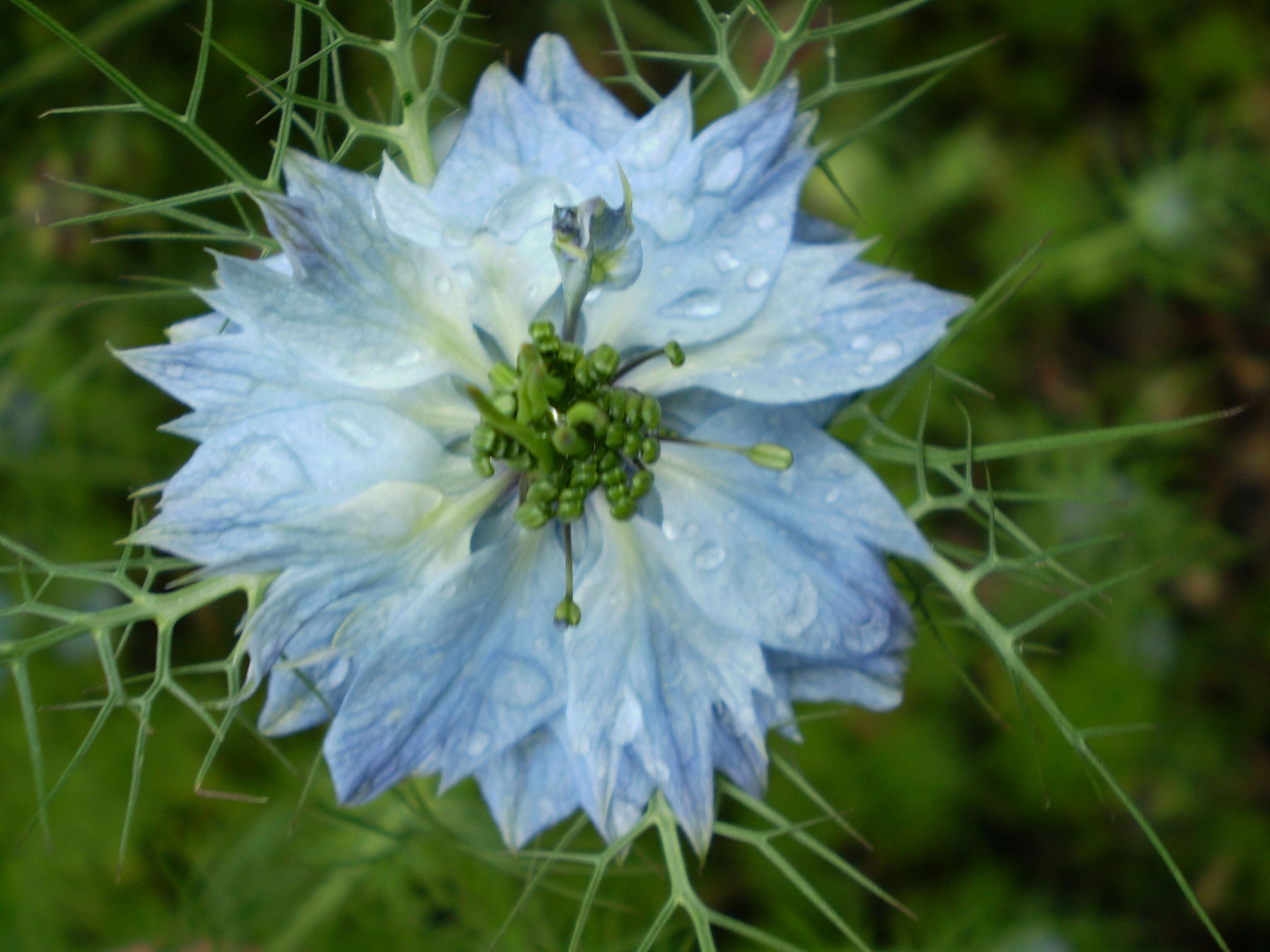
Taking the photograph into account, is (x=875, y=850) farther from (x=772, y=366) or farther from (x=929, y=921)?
(x=772, y=366)

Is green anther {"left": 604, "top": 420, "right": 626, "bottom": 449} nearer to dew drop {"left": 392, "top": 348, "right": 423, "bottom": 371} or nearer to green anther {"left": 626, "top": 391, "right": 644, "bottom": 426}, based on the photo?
green anther {"left": 626, "top": 391, "right": 644, "bottom": 426}

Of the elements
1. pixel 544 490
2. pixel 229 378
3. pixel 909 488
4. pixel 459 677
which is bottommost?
pixel 909 488

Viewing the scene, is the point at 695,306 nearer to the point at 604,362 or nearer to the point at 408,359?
the point at 604,362

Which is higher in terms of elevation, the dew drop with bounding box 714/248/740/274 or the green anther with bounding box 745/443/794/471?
the dew drop with bounding box 714/248/740/274

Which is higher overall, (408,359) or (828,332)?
(408,359)

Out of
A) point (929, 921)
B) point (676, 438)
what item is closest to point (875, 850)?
point (929, 921)

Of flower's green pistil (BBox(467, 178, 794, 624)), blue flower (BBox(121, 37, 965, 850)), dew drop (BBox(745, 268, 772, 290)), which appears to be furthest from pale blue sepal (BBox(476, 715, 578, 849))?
dew drop (BBox(745, 268, 772, 290))

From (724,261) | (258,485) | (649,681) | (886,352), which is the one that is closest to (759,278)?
(724,261)
